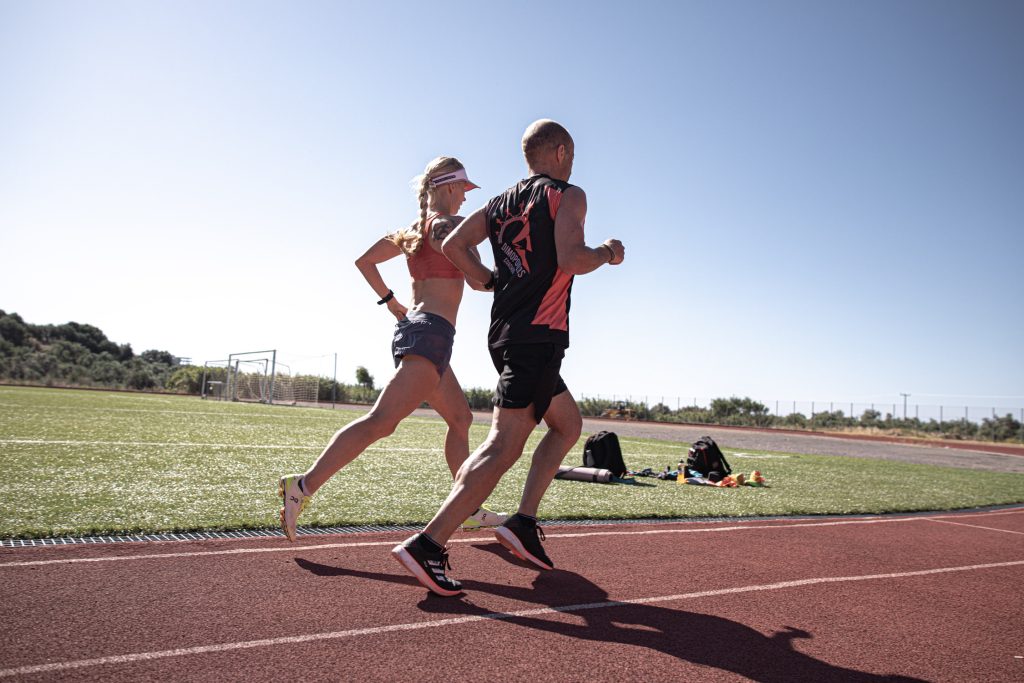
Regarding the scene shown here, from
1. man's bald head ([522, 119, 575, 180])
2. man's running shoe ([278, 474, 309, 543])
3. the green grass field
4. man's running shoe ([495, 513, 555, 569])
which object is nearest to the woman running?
man's running shoe ([278, 474, 309, 543])

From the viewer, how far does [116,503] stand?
4.78 metres

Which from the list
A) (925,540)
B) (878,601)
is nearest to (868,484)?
(925,540)

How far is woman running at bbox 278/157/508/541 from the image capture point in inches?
147

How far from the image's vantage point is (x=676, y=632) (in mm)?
2893

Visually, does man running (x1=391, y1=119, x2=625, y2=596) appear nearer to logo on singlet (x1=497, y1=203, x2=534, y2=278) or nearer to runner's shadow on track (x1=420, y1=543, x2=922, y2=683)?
logo on singlet (x1=497, y1=203, x2=534, y2=278)

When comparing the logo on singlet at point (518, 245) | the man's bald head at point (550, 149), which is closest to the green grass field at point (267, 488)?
the logo on singlet at point (518, 245)

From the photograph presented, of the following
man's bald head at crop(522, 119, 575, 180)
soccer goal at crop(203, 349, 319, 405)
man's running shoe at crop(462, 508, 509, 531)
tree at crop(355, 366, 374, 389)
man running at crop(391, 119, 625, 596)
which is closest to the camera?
man running at crop(391, 119, 625, 596)

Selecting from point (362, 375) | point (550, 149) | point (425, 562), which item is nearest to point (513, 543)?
point (425, 562)

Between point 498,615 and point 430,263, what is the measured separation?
197 cm

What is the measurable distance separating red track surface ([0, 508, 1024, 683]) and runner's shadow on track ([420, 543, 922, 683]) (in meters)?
0.01

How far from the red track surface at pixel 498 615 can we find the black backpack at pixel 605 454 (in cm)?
407

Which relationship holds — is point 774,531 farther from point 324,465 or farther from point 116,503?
point 116,503

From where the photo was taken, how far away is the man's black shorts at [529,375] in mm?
3141

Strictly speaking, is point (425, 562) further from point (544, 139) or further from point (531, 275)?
point (544, 139)
